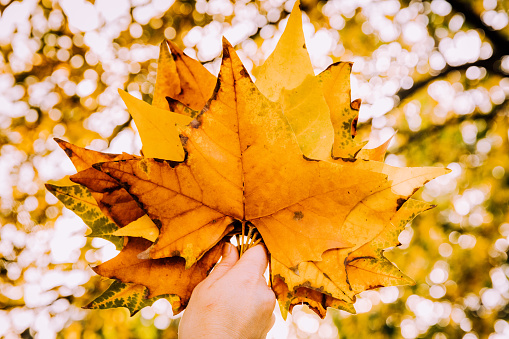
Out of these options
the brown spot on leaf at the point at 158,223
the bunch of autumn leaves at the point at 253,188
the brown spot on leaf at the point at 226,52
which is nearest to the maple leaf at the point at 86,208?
the bunch of autumn leaves at the point at 253,188

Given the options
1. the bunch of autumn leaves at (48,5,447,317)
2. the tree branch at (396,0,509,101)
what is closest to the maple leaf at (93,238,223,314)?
the bunch of autumn leaves at (48,5,447,317)

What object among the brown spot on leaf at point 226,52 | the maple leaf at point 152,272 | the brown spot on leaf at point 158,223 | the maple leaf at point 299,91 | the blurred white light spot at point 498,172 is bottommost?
the blurred white light spot at point 498,172

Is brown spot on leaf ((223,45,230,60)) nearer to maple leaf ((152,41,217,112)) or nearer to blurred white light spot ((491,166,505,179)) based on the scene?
maple leaf ((152,41,217,112))

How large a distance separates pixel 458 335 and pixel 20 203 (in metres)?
4.02

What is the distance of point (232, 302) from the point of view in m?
0.55

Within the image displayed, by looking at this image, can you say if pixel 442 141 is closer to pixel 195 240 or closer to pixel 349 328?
pixel 349 328

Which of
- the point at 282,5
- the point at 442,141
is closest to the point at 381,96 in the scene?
the point at 442,141

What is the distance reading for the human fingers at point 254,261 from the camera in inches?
22.1

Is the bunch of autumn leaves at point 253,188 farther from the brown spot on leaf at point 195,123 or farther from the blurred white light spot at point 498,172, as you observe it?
the blurred white light spot at point 498,172

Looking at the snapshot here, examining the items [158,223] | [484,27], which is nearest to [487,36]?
[484,27]

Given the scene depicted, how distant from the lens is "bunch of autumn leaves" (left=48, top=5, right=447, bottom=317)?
492 millimetres

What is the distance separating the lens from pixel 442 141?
9.05 feet

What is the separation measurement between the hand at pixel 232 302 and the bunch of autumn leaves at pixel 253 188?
0.03m

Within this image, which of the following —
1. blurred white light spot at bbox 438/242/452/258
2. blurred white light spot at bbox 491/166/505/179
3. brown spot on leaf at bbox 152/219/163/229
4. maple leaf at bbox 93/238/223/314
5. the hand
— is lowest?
blurred white light spot at bbox 438/242/452/258
